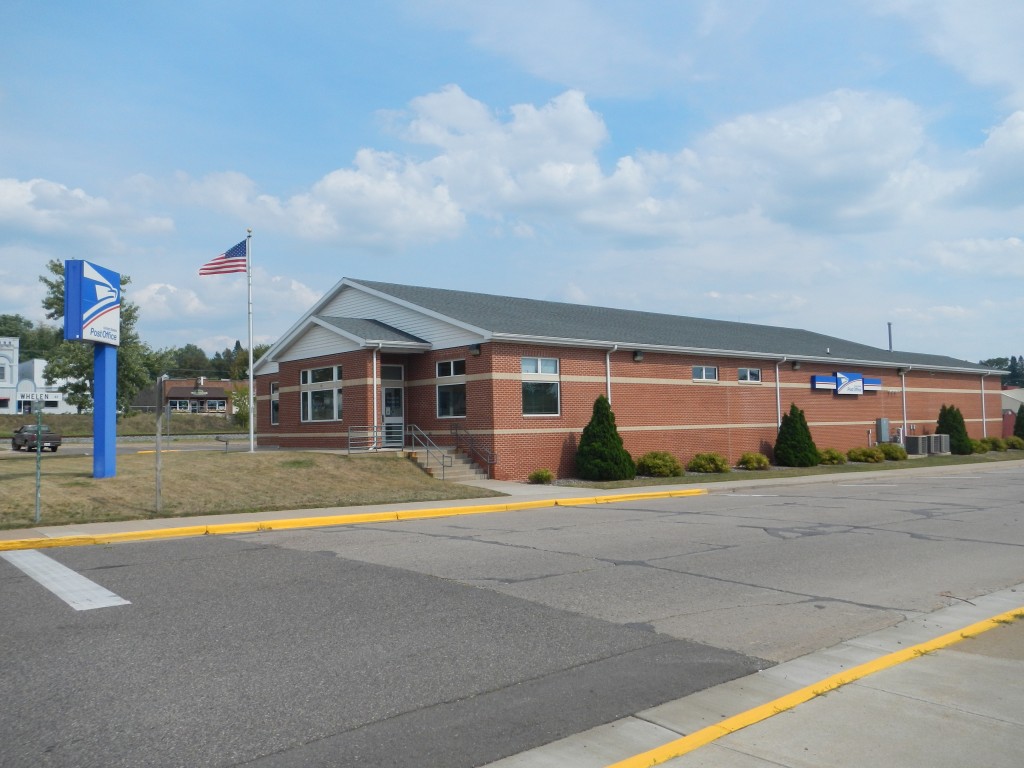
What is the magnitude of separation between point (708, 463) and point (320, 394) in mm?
13625

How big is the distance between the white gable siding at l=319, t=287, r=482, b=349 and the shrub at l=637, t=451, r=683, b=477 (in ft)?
22.8

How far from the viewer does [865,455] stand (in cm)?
3562

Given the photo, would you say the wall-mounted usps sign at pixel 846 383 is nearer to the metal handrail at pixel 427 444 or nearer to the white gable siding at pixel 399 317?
the white gable siding at pixel 399 317

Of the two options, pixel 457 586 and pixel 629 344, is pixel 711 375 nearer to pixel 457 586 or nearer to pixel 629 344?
pixel 629 344

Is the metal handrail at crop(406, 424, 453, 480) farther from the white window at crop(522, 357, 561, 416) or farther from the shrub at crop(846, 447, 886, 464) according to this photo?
the shrub at crop(846, 447, 886, 464)

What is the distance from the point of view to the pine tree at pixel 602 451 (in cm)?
2555

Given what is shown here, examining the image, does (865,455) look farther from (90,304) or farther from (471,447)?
(90,304)

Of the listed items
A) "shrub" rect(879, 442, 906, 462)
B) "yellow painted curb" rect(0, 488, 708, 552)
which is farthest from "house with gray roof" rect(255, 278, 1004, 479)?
"yellow painted curb" rect(0, 488, 708, 552)

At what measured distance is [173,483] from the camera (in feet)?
62.7

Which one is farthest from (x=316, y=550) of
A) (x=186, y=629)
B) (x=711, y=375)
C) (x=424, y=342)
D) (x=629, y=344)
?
(x=711, y=375)

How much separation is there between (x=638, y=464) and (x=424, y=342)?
313 inches

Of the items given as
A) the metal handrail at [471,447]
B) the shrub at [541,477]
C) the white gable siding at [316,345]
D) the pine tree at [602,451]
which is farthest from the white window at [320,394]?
the pine tree at [602,451]

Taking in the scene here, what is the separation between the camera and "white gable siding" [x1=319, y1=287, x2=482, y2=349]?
26.2 meters

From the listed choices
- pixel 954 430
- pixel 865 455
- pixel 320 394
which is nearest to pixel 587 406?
pixel 320 394
